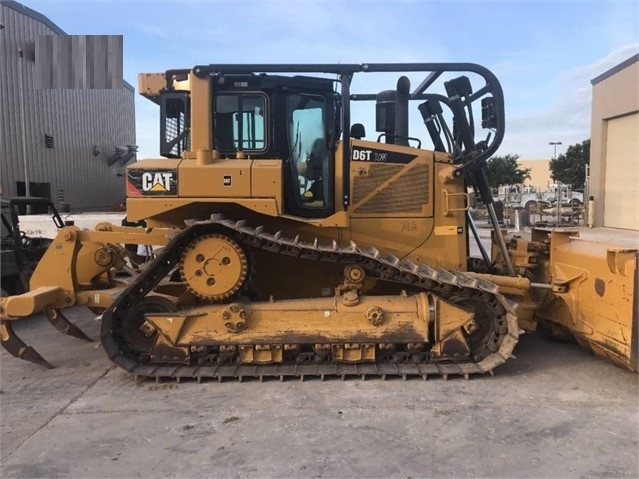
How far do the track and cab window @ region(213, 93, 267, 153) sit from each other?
2.97ft

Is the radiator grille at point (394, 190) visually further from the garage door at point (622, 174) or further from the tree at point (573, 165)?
the tree at point (573, 165)

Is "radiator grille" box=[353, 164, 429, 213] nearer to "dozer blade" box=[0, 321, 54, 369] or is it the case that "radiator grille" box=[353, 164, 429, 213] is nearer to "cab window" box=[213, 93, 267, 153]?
"cab window" box=[213, 93, 267, 153]

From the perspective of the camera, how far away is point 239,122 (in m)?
5.60

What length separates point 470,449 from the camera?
3.73 meters

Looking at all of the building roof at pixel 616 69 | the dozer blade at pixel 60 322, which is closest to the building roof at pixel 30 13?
the dozer blade at pixel 60 322

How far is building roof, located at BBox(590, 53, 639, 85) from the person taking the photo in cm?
2368

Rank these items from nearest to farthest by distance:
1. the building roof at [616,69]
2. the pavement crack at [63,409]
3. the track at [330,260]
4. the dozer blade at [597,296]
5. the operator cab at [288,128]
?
1. the pavement crack at [63,409]
2. the dozer blade at [597,296]
3. the track at [330,260]
4. the operator cab at [288,128]
5. the building roof at [616,69]

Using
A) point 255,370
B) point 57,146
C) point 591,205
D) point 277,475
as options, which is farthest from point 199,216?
point 591,205

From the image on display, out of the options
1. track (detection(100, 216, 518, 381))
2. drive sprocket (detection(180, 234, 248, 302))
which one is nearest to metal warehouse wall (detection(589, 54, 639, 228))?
track (detection(100, 216, 518, 381))

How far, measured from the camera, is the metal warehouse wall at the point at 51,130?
2020 centimetres

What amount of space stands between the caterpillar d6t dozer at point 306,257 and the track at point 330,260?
19mm

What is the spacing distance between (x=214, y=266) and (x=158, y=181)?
1.01 metres

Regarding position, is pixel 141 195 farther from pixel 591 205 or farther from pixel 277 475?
pixel 591 205

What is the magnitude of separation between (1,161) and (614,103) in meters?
27.1
